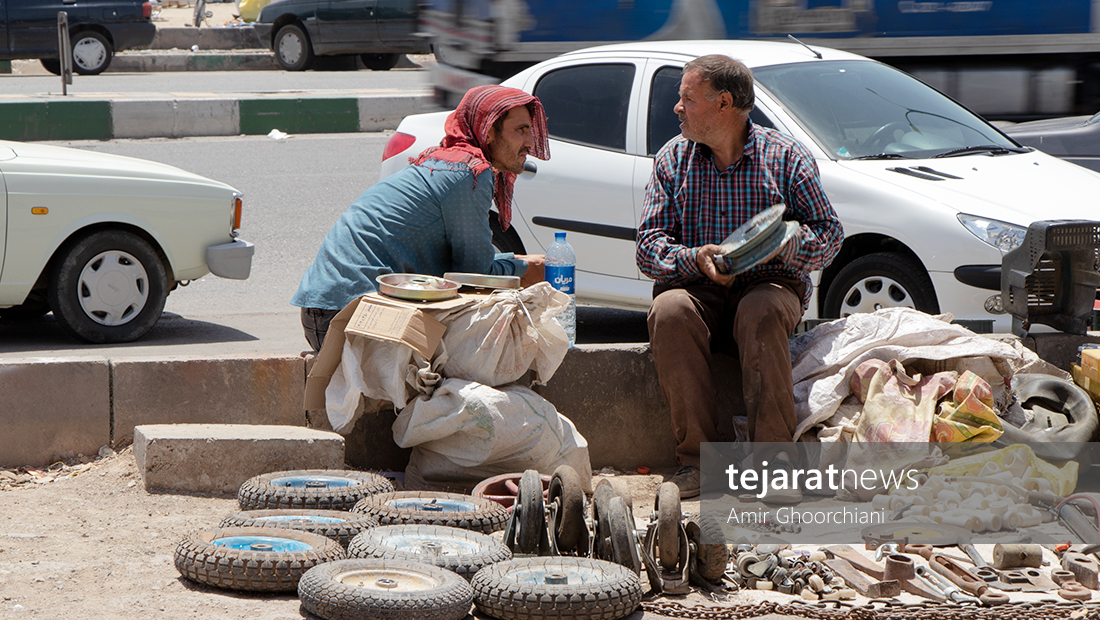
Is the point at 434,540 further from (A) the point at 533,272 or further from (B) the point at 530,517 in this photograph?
(A) the point at 533,272

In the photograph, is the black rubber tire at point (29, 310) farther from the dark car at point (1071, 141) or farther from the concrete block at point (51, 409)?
the dark car at point (1071, 141)

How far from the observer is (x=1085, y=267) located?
4.95 m

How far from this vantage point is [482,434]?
4387 mm

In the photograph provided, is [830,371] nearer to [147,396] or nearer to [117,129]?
[147,396]

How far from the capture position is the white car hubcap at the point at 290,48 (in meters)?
21.9

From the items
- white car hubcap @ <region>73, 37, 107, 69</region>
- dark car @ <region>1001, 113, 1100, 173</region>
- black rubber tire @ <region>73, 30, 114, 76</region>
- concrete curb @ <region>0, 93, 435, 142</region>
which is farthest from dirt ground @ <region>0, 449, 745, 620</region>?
white car hubcap @ <region>73, 37, 107, 69</region>

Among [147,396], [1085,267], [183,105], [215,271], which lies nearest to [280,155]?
[183,105]

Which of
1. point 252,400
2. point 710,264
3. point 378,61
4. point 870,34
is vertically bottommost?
point 252,400

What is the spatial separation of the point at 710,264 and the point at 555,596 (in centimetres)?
168

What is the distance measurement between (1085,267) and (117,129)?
1251cm

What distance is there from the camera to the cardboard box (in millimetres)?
4301

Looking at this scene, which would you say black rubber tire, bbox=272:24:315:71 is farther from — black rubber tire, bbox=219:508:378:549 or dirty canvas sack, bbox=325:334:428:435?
black rubber tire, bbox=219:508:378:549

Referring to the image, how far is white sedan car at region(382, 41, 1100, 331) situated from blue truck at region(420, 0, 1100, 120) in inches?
130

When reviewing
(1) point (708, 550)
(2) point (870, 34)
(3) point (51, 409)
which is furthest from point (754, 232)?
(2) point (870, 34)
